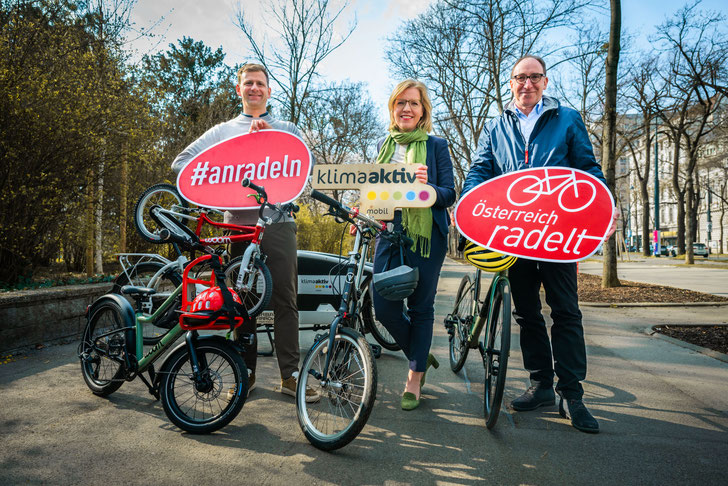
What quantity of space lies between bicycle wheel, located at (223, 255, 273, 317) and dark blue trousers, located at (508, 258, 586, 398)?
1.74m

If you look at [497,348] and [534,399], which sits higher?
[497,348]

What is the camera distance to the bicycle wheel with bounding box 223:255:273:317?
3.22 metres

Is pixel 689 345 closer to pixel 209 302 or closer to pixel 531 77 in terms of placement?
pixel 531 77

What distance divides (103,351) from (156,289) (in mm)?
551

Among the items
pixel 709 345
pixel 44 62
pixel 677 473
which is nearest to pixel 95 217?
pixel 44 62

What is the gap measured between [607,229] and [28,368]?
474 centimetres

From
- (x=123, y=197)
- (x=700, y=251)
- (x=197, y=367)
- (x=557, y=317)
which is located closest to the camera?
(x=197, y=367)

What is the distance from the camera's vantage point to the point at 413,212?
10.9ft

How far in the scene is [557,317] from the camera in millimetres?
3211

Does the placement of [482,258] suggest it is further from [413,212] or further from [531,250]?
[413,212]

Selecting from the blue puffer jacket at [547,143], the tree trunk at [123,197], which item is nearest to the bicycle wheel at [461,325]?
the blue puffer jacket at [547,143]

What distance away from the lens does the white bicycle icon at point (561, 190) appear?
Answer: 3.04 m

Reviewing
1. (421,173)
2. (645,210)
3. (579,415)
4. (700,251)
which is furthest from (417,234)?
(700,251)

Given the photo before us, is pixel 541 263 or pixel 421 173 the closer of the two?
pixel 421 173
